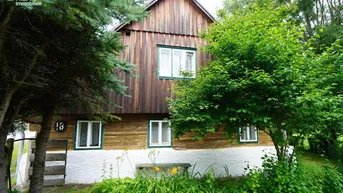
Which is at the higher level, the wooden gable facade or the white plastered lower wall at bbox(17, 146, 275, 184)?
the wooden gable facade

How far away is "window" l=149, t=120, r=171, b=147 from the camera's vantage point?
6520 millimetres

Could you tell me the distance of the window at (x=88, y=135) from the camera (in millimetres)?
6027

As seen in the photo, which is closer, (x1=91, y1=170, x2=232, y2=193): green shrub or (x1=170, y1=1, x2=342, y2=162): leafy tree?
(x1=170, y1=1, x2=342, y2=162): leafy tree

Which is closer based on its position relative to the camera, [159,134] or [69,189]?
[69,189]

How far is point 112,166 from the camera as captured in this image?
5957 mm

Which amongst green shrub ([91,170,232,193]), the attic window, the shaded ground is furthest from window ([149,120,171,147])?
the attic window

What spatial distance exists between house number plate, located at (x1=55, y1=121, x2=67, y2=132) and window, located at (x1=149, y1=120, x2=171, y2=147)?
293cm

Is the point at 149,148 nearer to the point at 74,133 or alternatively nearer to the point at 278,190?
the point at 74,133

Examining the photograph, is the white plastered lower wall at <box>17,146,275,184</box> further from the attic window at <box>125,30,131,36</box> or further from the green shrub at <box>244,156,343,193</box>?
the attic window at <box>125,30,131,36</box>

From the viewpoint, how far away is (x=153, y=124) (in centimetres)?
665

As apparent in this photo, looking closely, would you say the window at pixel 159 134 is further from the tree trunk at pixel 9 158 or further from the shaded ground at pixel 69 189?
the tree trunk at pixel 9 158

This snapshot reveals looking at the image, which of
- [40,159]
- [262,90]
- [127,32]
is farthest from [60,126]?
[262,90]

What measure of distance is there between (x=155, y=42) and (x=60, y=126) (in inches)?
179

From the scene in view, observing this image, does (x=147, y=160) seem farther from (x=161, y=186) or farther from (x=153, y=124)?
(x=161, y=186)
